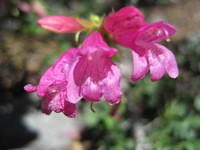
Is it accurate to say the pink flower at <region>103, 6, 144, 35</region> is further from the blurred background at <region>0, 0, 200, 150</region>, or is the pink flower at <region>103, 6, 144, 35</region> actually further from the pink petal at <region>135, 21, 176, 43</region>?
the blurred background at <region>0, 0, 200, 150</region>

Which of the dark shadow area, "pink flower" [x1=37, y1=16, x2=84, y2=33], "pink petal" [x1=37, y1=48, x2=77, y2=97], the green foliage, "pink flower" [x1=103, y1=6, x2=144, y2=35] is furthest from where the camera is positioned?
the dark shadow area

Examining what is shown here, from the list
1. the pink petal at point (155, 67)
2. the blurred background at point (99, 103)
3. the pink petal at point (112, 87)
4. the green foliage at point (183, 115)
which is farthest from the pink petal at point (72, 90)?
the green foliage at point (183, 115)

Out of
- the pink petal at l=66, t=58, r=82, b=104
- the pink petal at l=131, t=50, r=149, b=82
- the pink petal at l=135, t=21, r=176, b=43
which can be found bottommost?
the pink petal at l=131, t=50, r=149, b=82

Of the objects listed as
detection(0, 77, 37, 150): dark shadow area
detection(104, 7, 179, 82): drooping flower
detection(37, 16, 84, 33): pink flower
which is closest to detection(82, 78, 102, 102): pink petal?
detection(104, 7, 179, 82): drooping flower

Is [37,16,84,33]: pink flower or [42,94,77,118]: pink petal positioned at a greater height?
[37,16,84,33]: pink flower

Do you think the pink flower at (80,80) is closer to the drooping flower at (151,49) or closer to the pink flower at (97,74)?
the pink flower at (97,74)

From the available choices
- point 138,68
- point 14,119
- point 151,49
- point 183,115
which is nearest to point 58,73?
point 138,68
